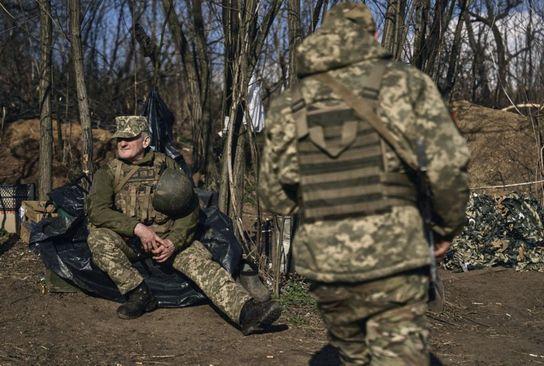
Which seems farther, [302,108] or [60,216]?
[60,216]

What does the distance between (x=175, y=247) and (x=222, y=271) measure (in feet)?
1.34

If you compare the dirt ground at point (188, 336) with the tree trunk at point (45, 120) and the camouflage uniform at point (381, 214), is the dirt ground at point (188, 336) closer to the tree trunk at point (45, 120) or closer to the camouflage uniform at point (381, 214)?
the tree trunk at point (45, 120)

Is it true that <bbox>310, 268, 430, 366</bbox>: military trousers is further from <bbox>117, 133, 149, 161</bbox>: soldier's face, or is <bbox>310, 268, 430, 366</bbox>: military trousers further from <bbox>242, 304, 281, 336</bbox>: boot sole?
<bbox>117, 133, 149, 161</bbox>: soldier's face

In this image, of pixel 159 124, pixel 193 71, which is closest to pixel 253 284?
pixel 159 124

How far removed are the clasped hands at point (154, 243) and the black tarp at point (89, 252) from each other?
9.7 inches

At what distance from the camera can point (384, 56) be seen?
332cm

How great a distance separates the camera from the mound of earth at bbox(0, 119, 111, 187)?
439 inches

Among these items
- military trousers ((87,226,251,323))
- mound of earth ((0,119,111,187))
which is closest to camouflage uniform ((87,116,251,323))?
military trousers ((87,226,251,323))

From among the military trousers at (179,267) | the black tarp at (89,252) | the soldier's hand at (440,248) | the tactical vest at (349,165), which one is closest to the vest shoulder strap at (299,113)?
the tactical vest at (349,165)

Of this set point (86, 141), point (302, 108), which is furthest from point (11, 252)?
point (302, 108)

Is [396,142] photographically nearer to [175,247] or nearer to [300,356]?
[300,356]

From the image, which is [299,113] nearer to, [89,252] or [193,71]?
[89,252]

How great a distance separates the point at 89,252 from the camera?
6551 millimetres

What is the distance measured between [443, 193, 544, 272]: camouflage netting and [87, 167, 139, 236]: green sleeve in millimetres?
4012
